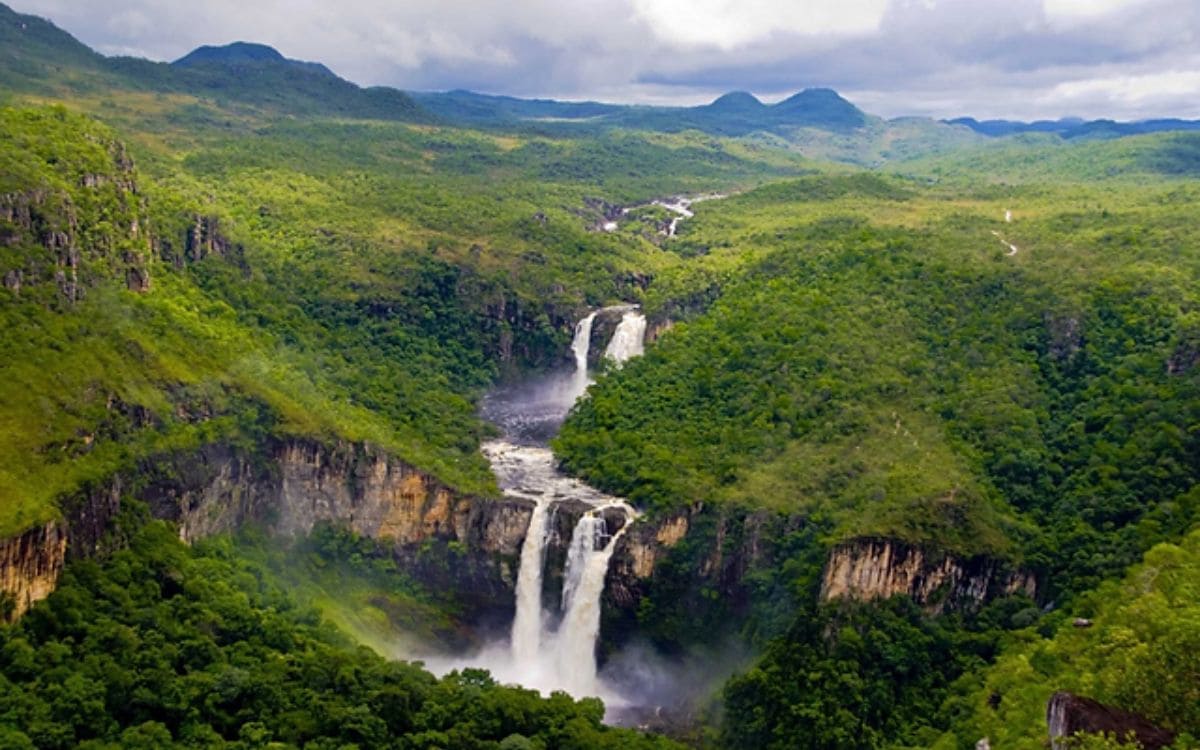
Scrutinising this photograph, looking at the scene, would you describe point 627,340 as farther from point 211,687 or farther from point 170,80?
point 170,80

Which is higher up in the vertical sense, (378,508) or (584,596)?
(378,508)

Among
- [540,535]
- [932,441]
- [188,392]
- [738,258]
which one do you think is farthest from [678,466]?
[738,258]

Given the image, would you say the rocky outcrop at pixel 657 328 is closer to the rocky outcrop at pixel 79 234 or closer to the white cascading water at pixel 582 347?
the white cascading water at pixel 582 347

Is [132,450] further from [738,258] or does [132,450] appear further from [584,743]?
[738,258]

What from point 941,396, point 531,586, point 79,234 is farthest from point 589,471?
point 79,234

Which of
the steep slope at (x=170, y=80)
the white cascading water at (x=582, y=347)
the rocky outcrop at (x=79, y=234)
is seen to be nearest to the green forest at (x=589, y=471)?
the rocky outcrop at (x=79, y=234)

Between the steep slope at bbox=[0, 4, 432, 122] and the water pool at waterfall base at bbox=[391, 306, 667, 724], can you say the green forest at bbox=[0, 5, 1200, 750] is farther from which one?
the steep slope at bbox=[0, 4, 432, 122]
